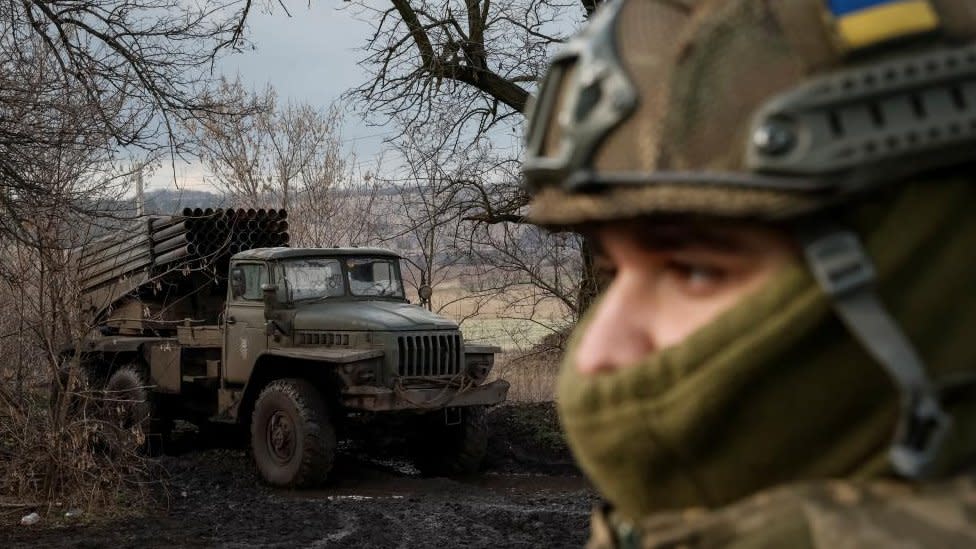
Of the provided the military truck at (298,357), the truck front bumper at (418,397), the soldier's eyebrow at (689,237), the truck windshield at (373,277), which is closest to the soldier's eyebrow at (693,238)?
the soldier's eyebrow at (689,237)

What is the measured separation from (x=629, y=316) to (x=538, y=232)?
1210 centimetres

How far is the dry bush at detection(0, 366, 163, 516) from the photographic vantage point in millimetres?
8641

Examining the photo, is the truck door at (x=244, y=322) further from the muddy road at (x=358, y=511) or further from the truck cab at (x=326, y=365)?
the muddy road at (x=358, y=511)

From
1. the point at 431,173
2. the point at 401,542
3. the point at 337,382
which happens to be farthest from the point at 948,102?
the point at 431,173

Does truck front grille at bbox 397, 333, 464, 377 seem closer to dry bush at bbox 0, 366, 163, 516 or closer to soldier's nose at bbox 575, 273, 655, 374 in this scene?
dry bush at bbox 0, 366, 163, 516

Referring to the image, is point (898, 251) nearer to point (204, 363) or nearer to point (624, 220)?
point (624, 220)

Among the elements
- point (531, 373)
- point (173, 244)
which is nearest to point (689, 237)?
point (173, 244)

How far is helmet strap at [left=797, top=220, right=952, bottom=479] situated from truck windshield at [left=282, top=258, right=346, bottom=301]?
10.1 metres

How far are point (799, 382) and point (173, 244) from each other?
12.4 m

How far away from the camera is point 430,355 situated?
1040 cm

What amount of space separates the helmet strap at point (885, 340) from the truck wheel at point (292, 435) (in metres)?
9.17

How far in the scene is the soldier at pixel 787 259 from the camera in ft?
2.80

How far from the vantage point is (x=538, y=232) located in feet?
43.1

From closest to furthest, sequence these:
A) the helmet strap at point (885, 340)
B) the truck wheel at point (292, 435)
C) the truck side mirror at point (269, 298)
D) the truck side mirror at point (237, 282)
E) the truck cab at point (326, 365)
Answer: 1. the helmet strap at point (885, 340)
2. the truck wheel at point (292, 435)
3. the truck cab at point (326, 365)
4. the truck side mirror at point (269, 298)
5. the truck side mirror at point (237, 282)
